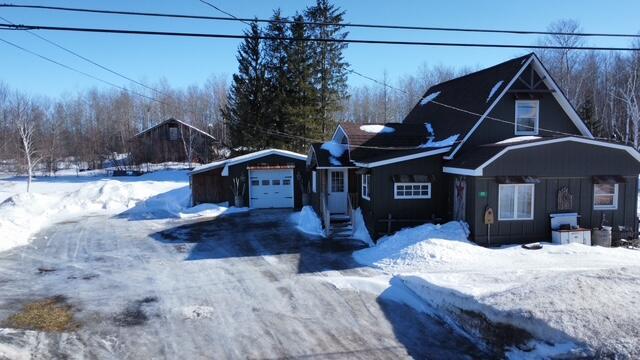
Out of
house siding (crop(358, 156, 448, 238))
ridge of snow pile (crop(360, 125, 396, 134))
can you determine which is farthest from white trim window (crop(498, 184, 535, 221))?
ridge of snow pile (crop(360, 125, 396, 134))

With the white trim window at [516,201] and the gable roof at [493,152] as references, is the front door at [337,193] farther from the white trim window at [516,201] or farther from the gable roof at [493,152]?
the white trim window at [516,201]

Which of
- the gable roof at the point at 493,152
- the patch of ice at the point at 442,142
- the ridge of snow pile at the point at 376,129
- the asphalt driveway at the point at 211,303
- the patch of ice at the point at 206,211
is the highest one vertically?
the ridge of snow pile at the point at 376,129

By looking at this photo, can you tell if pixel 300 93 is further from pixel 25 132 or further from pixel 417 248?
pixel 417 248

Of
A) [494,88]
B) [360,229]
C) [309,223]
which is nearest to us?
[360,229]

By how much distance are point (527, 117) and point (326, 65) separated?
81.6ft

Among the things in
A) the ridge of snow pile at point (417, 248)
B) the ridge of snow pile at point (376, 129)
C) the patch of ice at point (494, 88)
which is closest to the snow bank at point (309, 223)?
the ridge of snow pile at point (417, 248)

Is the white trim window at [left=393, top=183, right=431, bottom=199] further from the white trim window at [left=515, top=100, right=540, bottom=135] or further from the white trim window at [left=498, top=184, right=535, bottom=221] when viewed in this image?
the white trim window at [left=515, top=100, right=540, bottom=135]

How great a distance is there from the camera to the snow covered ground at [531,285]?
20.8 feet

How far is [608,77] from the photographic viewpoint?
4547cm

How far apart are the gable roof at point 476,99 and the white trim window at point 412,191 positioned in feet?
4.93

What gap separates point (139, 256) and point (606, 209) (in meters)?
15.7

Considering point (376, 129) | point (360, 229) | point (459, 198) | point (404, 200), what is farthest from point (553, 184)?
point (376, 129)

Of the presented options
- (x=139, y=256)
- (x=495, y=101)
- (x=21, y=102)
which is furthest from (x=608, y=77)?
(x=21, y=102)

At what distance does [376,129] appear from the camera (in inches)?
768
